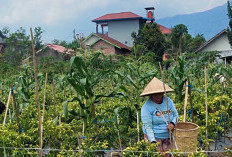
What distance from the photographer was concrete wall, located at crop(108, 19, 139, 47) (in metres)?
39.9

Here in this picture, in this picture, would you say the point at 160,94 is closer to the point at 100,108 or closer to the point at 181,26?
the point at 100,108

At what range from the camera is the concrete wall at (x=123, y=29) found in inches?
1570

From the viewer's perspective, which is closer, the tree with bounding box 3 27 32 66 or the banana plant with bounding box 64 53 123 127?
the banana plant with bounding box 64 53 123 127

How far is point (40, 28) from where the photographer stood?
1249 inches

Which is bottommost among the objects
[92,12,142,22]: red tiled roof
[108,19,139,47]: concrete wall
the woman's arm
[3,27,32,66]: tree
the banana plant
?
the woman's arm

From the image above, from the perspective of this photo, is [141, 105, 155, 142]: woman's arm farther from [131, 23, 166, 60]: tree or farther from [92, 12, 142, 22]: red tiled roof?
[92, 12, 142, 22]: red tiled roof

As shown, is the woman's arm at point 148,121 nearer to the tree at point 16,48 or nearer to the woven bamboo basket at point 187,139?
the woven bamboo basket at point 187,139

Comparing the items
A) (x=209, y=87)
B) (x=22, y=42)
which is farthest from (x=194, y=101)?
(x=22, y=42)

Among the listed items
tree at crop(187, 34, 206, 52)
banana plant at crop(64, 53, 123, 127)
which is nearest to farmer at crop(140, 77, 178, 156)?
banana plant at crop(64, 53, 123, 127)

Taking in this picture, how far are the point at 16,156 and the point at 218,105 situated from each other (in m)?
3.59

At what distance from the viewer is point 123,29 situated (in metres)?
40.8

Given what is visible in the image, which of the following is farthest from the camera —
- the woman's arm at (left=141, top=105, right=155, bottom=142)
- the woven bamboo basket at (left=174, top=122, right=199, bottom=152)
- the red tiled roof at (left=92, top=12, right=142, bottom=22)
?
the red tiled roof at (left=92, top=12, right=142, bottom=22)

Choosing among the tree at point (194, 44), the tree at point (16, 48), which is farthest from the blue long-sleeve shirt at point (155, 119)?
the tree at point (194, 44)

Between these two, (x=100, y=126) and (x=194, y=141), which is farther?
(x=100, y=126)
